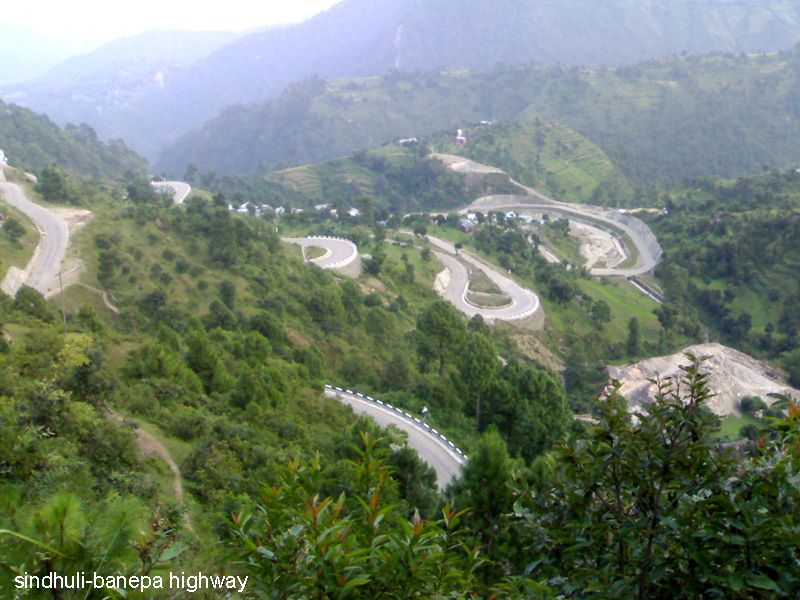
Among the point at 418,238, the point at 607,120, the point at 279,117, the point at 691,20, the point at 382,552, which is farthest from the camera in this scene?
the point at 691,20

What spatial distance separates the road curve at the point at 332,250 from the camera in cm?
4034

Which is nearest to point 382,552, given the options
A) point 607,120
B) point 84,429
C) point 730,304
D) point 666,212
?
point 84,429

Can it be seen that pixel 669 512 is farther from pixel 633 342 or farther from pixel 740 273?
pixel 740 273

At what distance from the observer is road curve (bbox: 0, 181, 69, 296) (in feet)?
77.4

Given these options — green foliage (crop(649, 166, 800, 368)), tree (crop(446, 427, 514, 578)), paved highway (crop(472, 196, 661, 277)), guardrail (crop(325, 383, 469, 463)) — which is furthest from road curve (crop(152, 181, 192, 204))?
tree (crop(446, 427, 514, 578))

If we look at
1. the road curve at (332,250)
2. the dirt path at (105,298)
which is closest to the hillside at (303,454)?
the dirt path at (105,298)

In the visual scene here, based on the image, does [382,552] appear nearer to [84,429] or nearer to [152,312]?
[84,429]

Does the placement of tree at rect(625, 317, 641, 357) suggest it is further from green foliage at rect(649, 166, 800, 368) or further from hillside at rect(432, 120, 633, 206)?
hillside at rect(432, 120, 633, 206)

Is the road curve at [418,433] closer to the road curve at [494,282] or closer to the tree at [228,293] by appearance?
the tree at [228,293]

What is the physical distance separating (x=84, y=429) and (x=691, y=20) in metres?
241

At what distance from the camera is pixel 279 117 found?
140 m

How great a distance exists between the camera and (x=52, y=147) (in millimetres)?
75188

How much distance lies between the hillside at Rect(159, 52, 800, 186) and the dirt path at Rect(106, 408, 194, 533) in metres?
94.2

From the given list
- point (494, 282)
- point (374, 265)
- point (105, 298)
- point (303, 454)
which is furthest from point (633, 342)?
point (303, 454)
